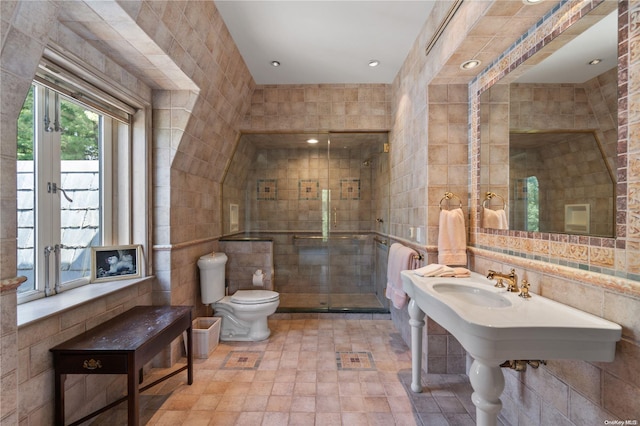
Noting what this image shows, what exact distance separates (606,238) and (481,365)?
2.36 feet

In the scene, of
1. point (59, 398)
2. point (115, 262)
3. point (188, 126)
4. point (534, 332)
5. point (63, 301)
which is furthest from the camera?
point (188, 126)

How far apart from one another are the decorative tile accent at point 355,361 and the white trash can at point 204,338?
114 centimetres

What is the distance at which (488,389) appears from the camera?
3.77ft

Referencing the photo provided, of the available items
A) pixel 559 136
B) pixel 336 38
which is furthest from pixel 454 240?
pixel 336 38

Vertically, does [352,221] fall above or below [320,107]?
below

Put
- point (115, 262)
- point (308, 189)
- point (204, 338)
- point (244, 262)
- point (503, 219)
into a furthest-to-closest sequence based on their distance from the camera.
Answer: point (308, 189) < point (244, 262) < point (204, 338) < point (115, 262) < point (503, 219)

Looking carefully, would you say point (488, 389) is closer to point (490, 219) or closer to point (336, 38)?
point (490, 219)

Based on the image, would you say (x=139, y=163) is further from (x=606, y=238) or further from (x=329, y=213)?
(x=606, y=238)

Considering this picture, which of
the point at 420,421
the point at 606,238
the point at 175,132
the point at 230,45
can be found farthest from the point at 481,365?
the point at 230,45

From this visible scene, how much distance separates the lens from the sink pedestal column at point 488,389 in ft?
3.76

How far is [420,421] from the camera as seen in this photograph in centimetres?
173

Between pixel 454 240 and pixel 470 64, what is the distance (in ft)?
4.04

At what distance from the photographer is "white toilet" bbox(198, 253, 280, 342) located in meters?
2.79

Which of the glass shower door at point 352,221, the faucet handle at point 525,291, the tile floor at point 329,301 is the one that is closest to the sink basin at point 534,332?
the faucet handle at point 525,291
